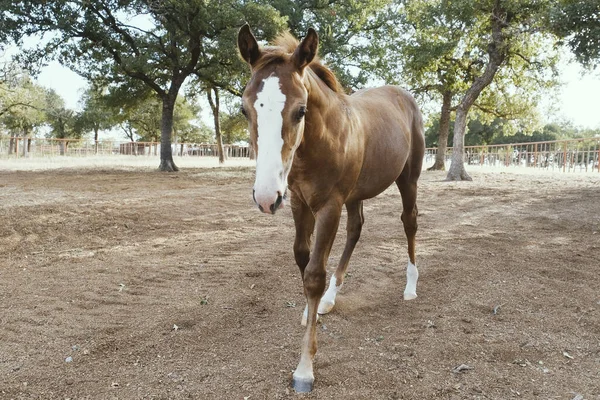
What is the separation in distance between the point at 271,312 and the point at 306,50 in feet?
7.16

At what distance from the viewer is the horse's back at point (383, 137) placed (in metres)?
3.17

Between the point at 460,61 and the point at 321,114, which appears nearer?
the point at 321,114

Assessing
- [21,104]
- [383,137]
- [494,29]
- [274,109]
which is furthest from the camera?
[21,104]

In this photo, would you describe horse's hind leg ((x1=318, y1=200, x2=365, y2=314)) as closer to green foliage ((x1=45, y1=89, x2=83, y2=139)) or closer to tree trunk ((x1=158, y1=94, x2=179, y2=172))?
tree trunk ((x1=158, y1=94, x2=179, y2=172))

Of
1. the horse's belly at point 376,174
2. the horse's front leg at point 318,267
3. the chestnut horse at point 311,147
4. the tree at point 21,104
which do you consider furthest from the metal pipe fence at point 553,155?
the tree at point 21,104

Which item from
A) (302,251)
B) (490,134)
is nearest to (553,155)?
(302,251)

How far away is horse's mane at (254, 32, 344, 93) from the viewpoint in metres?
2.28

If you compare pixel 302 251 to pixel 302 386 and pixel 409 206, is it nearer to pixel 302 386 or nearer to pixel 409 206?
Answer: pixel 302 386

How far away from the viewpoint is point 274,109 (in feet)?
6.74

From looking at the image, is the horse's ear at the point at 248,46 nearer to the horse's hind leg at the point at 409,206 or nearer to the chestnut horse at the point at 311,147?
the chestnut horse at the point at 311,147

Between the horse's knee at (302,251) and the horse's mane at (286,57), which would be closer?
the horse's mane at (286,57)

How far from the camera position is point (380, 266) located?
4.70 metres

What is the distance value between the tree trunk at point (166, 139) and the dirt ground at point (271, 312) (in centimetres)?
1235

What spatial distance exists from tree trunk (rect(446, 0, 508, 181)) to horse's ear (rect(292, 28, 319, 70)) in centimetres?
1350
